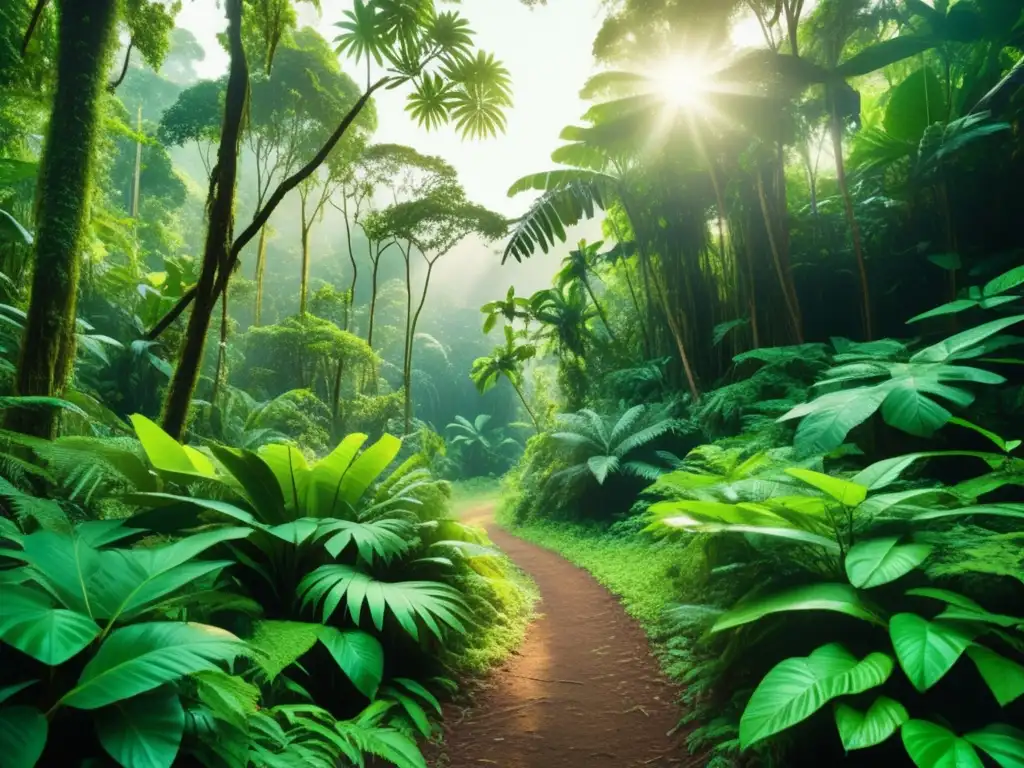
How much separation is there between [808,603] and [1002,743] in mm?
573

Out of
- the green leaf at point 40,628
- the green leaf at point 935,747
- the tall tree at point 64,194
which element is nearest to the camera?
Answer: the green leaf at point 40,628

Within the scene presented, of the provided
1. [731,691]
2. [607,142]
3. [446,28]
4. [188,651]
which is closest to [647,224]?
[607,142]

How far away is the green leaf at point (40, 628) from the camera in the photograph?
1.21 meters

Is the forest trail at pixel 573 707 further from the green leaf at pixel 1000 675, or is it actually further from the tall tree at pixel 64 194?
the tall tree at pixel 64 194

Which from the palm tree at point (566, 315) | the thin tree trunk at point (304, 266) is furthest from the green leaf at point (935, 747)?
the thin tree trunk at point (304, 266)

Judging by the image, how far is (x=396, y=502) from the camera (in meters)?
3.48

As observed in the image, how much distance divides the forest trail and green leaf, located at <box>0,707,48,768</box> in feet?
5.05

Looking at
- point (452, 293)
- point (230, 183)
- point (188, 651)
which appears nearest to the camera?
point (188, 651)

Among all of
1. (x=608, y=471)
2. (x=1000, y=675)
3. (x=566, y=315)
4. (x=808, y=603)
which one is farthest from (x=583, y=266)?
(x=1000, y=675)

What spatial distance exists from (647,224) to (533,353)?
17.6 feet

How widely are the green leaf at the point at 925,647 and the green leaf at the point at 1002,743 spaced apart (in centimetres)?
15

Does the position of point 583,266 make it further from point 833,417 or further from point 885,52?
point 833,417

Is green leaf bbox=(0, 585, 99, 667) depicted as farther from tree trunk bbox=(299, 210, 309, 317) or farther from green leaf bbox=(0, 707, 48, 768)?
tree trunk bbox=(299, 210, 309, 317)

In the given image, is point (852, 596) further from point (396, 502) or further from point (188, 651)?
point (396, 502)
